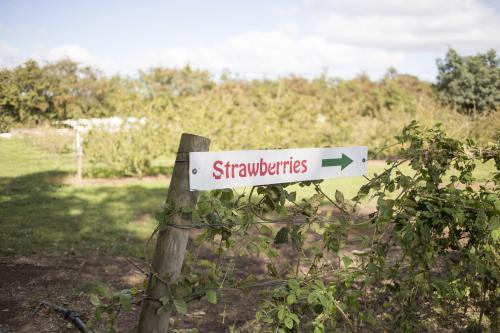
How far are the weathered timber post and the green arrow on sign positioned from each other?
624 millimetres

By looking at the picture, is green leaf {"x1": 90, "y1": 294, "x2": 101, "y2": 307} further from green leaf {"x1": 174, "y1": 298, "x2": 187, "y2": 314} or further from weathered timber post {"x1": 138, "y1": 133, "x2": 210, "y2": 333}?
green leaf {"x1": 174, "y1": 298, "x2": 187, "y2": 314}

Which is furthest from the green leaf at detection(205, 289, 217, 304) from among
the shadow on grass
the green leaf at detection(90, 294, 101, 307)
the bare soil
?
the shadow on grass

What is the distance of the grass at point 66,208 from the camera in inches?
234

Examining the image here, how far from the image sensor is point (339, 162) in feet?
7.30

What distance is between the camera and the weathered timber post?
1.77m

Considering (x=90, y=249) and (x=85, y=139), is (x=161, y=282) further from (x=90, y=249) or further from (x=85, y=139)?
(x=85, y=139)

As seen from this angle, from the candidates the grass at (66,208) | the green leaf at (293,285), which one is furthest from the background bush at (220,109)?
the green leaf at (293,285)

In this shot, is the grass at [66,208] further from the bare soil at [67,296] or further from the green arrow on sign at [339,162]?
the green arrow on sign at [339,162]

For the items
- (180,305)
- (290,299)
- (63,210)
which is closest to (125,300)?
(180,305)

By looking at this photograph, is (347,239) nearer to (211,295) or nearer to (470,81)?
(211,295)

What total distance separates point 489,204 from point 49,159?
13082 millimetres

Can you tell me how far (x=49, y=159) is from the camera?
1341 cm

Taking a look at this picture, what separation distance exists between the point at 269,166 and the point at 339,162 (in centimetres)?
43

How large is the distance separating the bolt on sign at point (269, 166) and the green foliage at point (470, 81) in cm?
512
